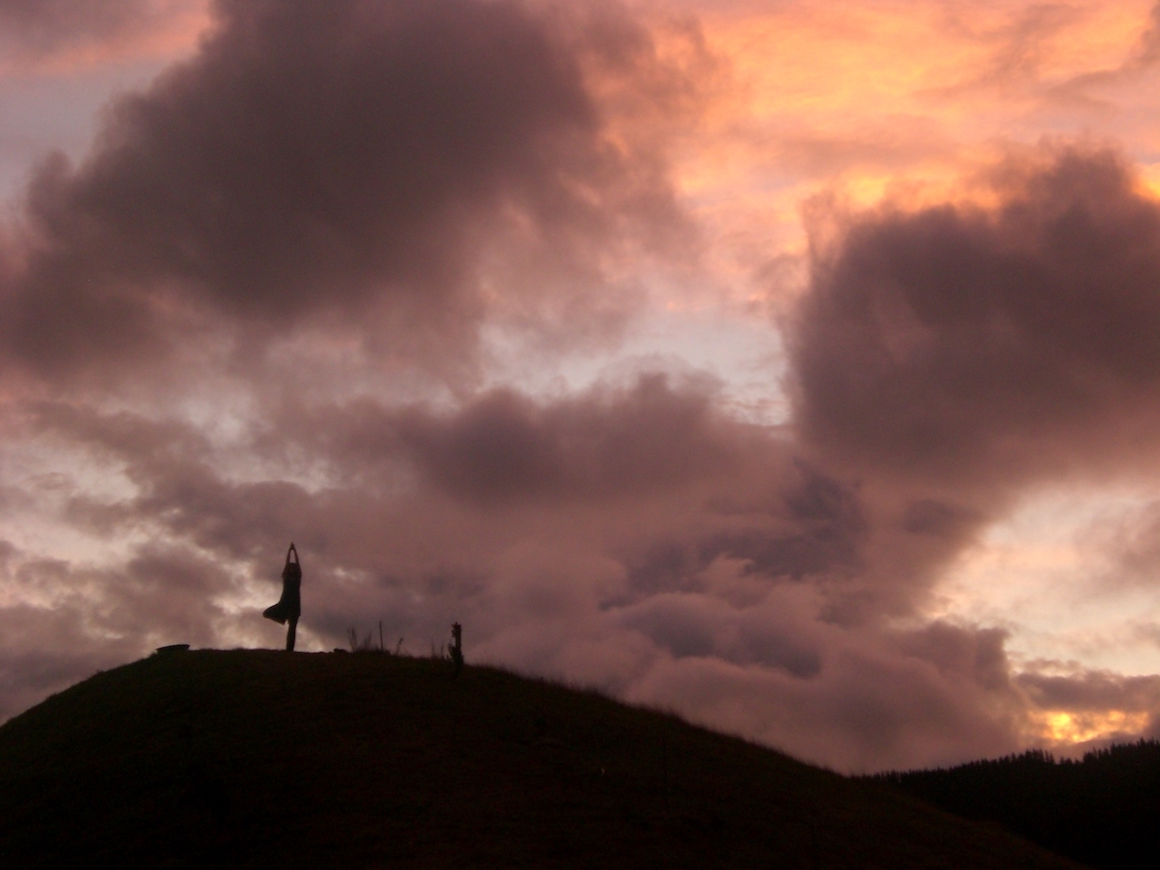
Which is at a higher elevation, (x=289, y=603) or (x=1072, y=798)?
(x=289, y=603)

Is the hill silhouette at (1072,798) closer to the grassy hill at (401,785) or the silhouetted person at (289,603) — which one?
the grassy hill at (401,785)

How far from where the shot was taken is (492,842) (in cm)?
1928

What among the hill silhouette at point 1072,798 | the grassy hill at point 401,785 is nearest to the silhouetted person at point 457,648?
the grassy hill at point 401,785

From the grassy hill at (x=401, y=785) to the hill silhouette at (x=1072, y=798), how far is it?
21.1ft

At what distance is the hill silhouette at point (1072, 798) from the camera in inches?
1314

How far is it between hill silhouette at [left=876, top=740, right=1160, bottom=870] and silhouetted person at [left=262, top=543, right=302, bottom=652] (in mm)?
23529

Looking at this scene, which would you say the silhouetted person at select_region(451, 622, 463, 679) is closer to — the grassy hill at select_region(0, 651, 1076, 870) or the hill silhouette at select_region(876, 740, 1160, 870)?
the grassy hill at select_region(0, 651, 1076, 870)

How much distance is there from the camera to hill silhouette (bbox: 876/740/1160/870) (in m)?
33.4

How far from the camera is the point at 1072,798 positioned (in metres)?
36.7

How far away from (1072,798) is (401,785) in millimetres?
27509

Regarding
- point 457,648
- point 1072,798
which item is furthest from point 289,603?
point 1072,798

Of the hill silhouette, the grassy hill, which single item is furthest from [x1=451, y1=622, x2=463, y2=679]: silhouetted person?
the hill silhouette

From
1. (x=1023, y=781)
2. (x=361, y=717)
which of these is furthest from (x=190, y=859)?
(x=1023, y=781)

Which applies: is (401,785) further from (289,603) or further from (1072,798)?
(1072,798)
